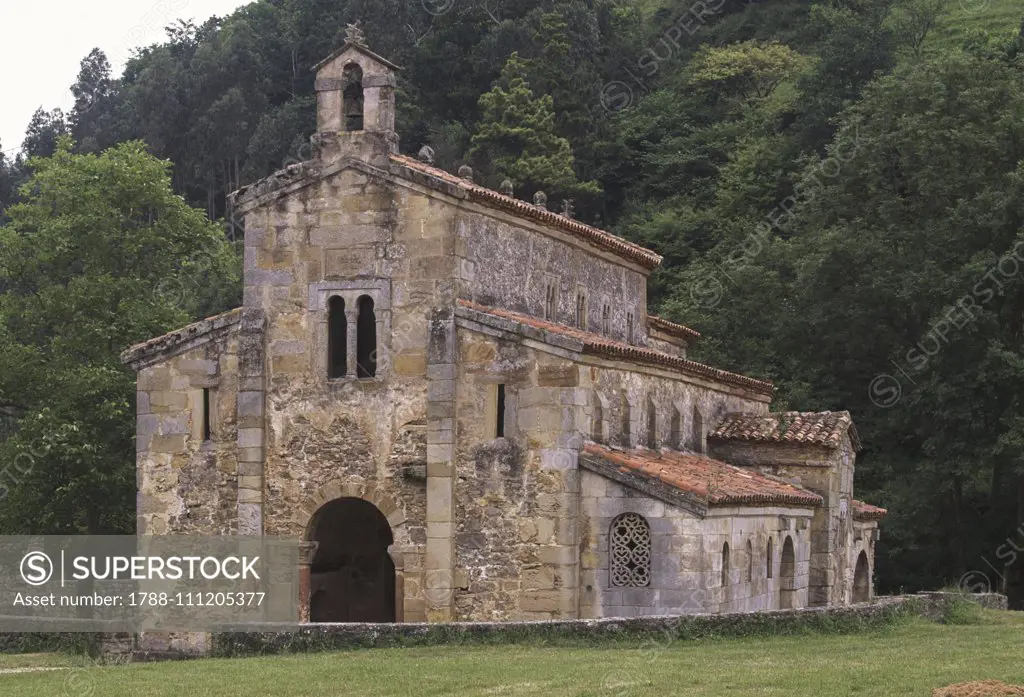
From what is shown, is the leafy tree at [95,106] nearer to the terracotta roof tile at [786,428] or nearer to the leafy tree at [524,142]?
the leafy tree at [524,142]

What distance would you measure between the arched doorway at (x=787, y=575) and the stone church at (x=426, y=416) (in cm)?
76

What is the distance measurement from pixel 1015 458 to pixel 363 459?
70.7 ft

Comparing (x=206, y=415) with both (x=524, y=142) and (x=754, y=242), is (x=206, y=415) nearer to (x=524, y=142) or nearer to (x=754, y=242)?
(x=754, y=242)

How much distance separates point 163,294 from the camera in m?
50.5

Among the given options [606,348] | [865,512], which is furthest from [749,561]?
[865,512]

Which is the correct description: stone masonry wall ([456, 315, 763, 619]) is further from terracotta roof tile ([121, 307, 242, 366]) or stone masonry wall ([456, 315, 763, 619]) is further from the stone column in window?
terracotta roof tile ([121, 307, 242, 366])

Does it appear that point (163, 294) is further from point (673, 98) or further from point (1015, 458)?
point (673, 98)

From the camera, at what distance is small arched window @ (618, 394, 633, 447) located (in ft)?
104

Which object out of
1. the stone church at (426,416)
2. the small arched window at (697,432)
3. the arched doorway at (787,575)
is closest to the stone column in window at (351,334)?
the stone church at (426,416)

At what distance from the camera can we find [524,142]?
7506 cm

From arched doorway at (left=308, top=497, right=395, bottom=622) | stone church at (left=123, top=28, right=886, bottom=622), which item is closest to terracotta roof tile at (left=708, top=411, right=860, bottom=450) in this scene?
stone church at (left=123, top=28, right=886, bottom=622)

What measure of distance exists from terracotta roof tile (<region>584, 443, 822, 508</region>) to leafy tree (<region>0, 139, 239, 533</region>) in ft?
64.1

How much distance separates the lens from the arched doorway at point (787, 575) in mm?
34219

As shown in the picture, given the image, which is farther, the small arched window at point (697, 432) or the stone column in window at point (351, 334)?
the small arched window at point (697, 432)
